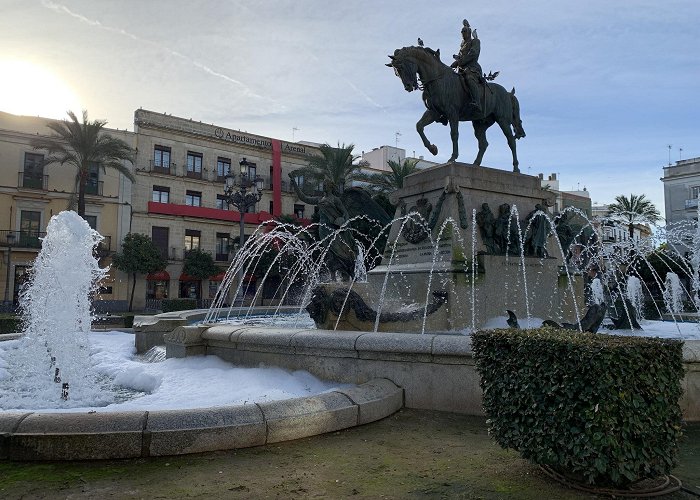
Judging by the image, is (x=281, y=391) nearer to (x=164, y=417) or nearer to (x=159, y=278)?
(x=164, y=417)

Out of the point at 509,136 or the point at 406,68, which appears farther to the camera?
the point at 509,136

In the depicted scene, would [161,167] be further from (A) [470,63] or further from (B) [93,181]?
(A) [470,63]

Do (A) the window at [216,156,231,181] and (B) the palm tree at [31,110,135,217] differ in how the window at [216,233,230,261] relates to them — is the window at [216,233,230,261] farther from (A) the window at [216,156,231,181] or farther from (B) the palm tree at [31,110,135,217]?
(B) the palm tree at [31,110,135,217]

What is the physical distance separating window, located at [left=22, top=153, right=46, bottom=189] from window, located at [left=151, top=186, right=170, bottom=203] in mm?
8340

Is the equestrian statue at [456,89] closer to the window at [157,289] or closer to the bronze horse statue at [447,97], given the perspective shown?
the bronze horse statue at [447,97]

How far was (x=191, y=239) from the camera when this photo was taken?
4744 cm

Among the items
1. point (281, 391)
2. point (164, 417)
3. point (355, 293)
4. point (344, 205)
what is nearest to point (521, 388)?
point (164, 417)

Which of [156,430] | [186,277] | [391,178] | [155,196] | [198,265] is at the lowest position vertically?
[156,430]

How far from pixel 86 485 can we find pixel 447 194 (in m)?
7.84

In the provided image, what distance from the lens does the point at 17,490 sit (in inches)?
130

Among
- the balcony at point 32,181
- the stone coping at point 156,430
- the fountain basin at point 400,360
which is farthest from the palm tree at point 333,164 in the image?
the stone coping at point 156,430

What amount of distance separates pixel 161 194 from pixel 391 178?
799 inches

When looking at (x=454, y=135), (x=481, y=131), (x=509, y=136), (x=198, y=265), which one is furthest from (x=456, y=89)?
(x=198, y=265)

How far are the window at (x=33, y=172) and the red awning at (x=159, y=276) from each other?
10456mm
